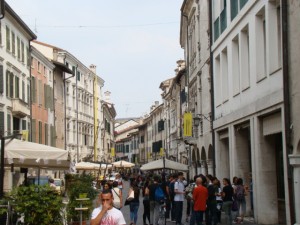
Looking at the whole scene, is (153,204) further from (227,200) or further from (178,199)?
(227,200)

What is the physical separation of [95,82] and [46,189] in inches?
2884

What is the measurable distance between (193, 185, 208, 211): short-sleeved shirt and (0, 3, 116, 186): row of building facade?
3982 mm

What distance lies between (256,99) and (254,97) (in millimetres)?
428

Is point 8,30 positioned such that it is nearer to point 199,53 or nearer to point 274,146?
point 199,53

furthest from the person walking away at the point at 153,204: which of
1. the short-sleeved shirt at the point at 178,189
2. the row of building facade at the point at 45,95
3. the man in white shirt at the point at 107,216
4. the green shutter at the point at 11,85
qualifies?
the green shutter at the point at 11,85

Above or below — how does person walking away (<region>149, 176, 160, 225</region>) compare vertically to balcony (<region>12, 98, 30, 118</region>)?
below

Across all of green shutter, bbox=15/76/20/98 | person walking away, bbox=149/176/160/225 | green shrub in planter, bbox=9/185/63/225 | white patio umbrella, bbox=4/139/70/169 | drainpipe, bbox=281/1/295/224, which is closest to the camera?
green shrub in planter, bbox=9/185/63/225

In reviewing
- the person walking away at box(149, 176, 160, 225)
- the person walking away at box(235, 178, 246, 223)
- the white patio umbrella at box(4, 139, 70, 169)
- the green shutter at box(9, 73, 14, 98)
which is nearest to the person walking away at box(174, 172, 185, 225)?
the person walking away at box(149, 176, 160, 225)

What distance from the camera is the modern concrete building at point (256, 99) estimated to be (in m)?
18.9

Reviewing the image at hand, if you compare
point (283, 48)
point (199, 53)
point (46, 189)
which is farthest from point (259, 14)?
point (199, 53)

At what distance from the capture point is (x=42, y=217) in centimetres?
1388

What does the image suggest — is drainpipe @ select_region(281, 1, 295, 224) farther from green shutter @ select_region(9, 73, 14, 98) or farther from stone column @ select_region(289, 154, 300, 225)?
green shutter @ select_region(9, 73, 14, 98)

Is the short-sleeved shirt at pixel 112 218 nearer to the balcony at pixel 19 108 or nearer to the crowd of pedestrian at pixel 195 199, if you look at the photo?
the crowd of pedestrian at pixel 195 199

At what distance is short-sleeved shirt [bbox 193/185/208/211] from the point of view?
61.2 ft
